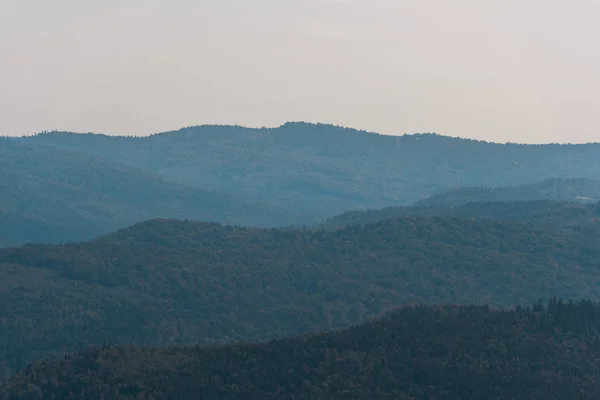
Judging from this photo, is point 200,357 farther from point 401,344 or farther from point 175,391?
point 401,344

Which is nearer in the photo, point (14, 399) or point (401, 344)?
point (14, 399)

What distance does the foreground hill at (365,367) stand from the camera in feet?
427

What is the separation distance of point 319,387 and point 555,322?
3399 cm

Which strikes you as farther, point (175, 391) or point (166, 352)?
point (166, 352)

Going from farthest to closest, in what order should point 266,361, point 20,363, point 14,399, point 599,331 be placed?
point 20,363 → point 599,331 → point 266,361 → point 14,399

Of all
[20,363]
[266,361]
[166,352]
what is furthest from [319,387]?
[20,363]

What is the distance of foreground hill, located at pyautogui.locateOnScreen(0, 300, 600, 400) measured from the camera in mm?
130250

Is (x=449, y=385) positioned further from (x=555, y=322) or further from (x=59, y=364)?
(x=59, y=364)

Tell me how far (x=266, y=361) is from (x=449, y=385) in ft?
57.9

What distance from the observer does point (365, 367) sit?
138000mm

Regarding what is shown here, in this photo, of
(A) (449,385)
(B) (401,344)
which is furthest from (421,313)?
(A) (449,385)

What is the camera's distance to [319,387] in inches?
5226

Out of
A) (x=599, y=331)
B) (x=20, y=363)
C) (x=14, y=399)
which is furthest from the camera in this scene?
(x=20, y=363)

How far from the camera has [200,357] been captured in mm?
139000
